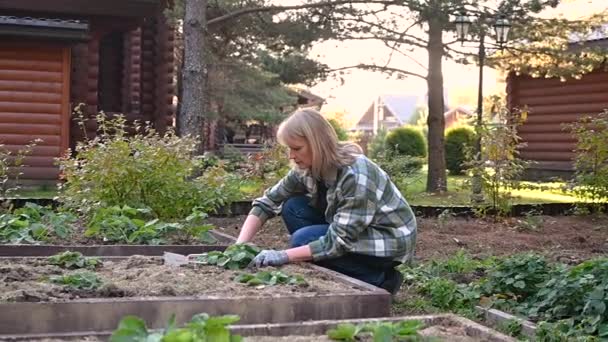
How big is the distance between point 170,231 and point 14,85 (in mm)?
8736

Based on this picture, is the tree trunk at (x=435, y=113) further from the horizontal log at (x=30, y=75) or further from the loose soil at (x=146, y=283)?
the loose soil at (x=146, y=283)

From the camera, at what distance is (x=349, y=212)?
14.7ft

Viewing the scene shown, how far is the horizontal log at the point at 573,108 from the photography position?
68.8ft

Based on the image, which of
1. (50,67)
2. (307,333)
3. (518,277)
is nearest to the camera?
(307,333)

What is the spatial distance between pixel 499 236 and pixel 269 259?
4975mm

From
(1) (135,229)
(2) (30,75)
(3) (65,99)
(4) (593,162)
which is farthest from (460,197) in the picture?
(1) (135,229)

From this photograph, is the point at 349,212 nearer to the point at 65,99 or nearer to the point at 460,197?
the point at 460,197

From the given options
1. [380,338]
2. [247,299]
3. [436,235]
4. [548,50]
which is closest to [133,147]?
[436,235]

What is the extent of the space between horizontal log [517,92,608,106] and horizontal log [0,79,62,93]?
41.1 ft

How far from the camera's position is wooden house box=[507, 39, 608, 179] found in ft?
69.5

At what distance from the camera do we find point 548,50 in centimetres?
1634

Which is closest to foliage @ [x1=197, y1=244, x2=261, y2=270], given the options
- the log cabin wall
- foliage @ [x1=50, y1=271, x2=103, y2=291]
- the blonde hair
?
the blonde hair

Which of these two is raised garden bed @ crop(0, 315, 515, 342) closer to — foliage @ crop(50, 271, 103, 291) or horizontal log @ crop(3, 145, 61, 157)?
foliage @ crop(50, 271, 103, 291)

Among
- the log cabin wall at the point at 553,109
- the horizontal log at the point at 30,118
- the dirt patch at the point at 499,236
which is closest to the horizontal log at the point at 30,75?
the horizontal log at the point at 30,118
